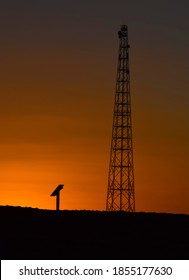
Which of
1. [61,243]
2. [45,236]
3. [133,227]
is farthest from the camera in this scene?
[133,227]

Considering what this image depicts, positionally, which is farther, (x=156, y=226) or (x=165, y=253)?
(x=156, y=226)

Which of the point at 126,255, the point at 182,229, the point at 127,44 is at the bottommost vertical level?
the point at 126,255

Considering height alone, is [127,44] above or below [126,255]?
above

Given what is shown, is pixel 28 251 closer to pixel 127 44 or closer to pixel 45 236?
pixel 45 236

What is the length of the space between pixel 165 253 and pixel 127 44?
48644 mm

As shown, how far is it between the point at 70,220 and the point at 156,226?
418cm

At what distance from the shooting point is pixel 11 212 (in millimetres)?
40219

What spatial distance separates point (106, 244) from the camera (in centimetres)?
3078

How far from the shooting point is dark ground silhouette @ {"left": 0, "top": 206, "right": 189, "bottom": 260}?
94.1 feet

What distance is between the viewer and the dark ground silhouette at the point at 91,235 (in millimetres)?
28686

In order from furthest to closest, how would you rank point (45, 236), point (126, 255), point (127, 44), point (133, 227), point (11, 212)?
1. point (127, 44)
2. point (11, 212)
3. point (133, 227)
4. point (45, 236)
5. point (126, 255)

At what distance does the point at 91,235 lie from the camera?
33375mm

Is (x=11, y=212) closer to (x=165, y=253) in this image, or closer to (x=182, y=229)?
(x=182, y=229)

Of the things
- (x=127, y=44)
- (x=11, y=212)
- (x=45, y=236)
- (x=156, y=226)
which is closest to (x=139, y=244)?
(x=45, y=236)
